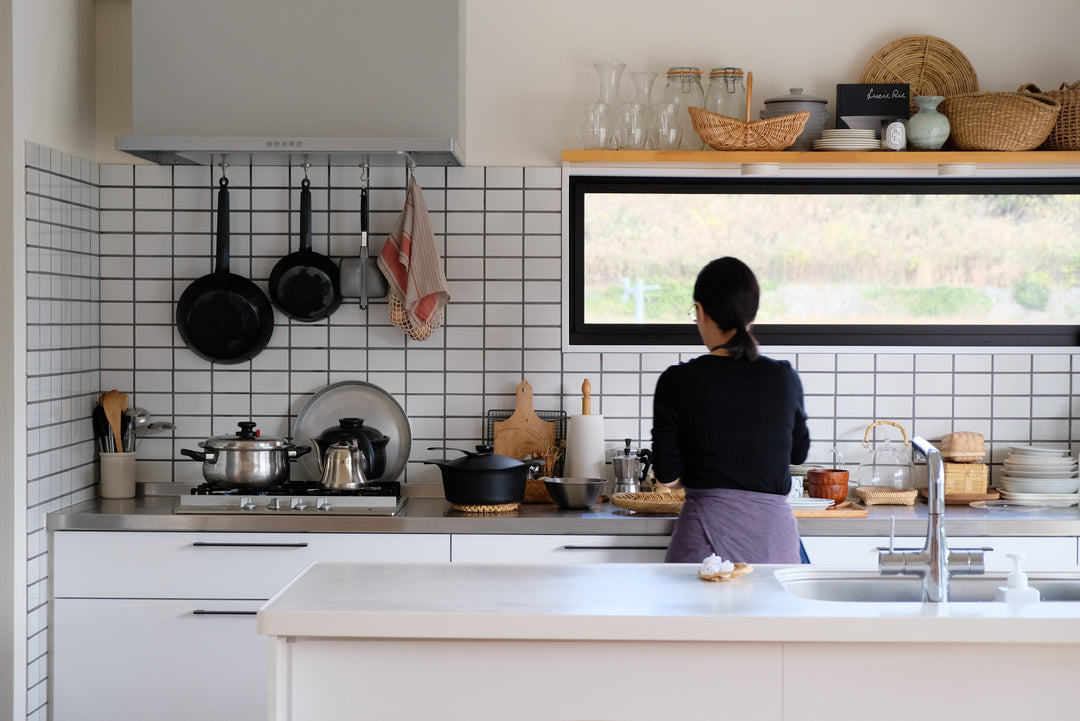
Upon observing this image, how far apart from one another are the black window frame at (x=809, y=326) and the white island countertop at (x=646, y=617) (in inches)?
71.0

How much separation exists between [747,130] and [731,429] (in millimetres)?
1142

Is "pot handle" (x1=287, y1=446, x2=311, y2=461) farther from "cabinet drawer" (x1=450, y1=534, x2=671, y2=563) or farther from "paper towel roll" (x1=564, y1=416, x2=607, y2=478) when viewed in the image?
"paper towel roll" (x1=564, y1=416, x2=607, y2=478)

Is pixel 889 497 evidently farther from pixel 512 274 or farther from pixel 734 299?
pixel 512 274

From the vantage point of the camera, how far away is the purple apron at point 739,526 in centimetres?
253

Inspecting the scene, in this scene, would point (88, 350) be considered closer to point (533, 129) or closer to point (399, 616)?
point (533, 129)

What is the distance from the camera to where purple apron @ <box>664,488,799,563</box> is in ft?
8.29

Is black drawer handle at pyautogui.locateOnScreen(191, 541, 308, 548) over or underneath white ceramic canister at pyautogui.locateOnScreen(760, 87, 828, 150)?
underneath

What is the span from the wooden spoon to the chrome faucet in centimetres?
242

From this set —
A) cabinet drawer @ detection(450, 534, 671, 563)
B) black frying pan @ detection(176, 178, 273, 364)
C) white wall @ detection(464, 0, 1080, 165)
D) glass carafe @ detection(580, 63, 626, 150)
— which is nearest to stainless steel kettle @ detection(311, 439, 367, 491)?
cabinet drawer @ detection(450, 534, 671, 563)

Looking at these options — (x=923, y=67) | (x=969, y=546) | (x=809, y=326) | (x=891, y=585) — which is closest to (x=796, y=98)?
(x=923, y=67)

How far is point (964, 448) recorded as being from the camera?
3.43m

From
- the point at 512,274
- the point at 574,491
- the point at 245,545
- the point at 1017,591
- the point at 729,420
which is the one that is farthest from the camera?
the point at 512,274

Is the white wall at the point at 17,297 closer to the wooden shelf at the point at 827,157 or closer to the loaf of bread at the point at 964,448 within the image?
the wooden shelf at the point at 827,157

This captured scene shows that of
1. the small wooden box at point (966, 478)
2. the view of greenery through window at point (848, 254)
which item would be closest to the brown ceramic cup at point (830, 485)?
the small wooden box at point (966, 478)
